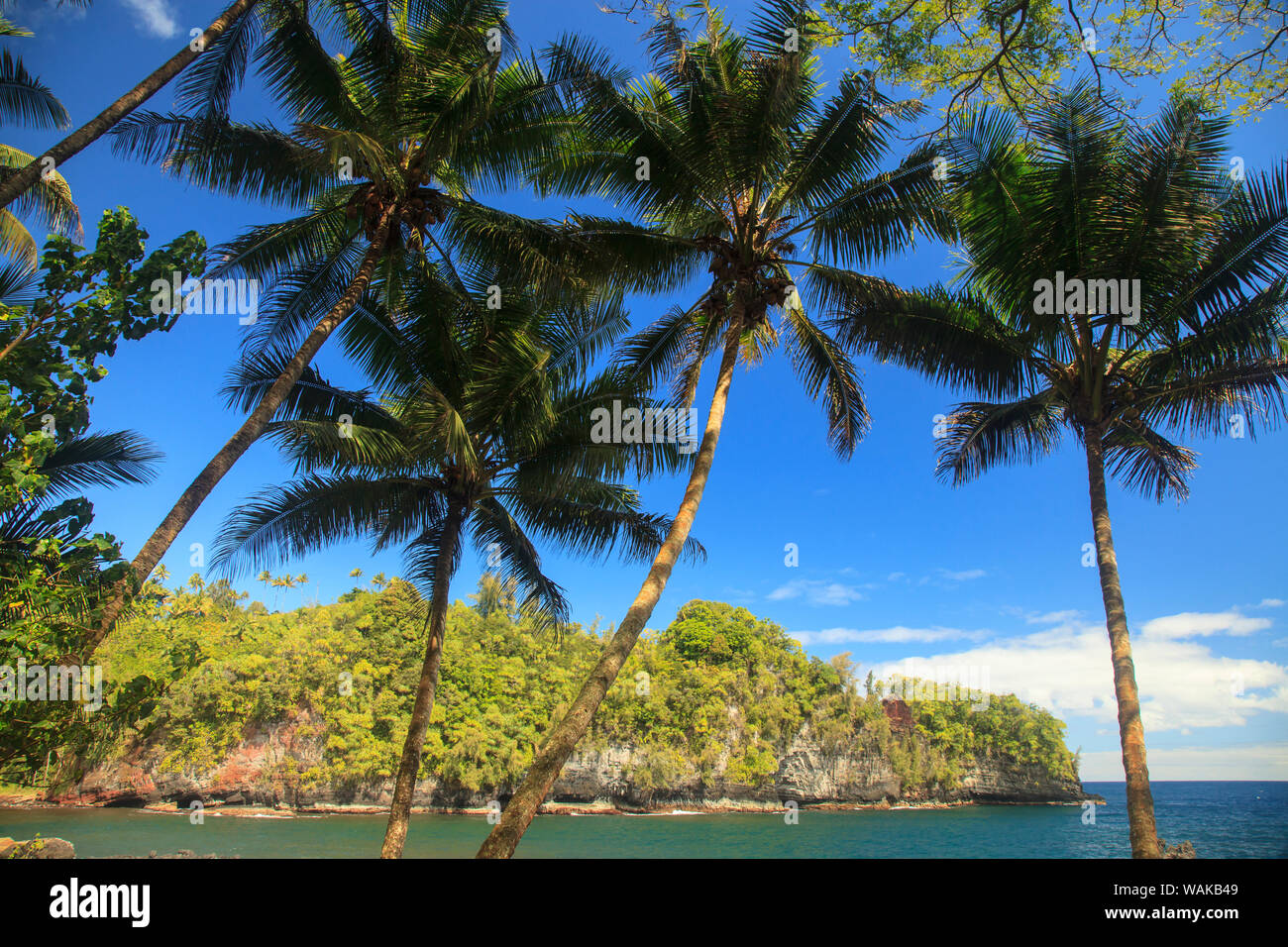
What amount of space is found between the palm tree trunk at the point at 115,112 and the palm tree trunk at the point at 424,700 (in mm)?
6753

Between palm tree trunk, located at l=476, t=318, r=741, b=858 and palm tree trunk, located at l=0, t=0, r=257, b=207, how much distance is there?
23.6 feet

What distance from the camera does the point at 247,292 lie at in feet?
35.5

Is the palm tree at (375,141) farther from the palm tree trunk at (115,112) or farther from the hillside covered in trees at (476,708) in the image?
the hillside covered in trees at (476,708)

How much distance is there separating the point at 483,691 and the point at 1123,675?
4103 cm

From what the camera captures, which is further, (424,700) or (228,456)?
(424,700)

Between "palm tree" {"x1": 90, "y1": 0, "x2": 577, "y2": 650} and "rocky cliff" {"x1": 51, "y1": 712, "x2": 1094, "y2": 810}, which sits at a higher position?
"palm tree" {"x1": 90, "y1": 0, "x2": 577, "y2": 650}

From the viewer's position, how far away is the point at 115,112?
25.2 ft

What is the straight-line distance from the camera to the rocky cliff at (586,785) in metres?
42.1

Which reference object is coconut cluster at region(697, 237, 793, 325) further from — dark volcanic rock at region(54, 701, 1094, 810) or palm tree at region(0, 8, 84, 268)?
dark volcanic rock at region(54, 701, 1094, 810)

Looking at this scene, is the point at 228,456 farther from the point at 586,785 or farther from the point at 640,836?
the point at 586,785

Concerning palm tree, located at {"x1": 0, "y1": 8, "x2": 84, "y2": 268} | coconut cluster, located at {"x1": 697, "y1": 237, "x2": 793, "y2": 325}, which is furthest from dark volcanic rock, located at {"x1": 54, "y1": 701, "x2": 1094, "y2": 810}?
coconut cluster, located at {"x1": 697, "y1": 237, "x2": 793, "y2": 325}

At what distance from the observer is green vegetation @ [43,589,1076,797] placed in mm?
40062

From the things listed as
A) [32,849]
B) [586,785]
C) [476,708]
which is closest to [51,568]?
[32,849]
